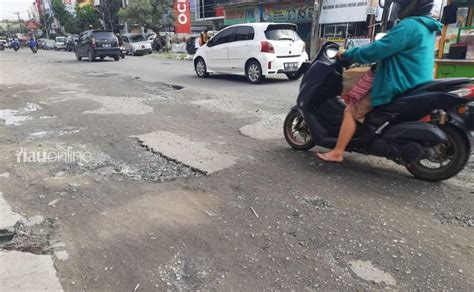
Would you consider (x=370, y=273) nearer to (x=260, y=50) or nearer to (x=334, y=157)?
(x=334, y=157)

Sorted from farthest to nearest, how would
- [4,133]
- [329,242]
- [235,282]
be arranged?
[4,133] < [329,242] < [235,282]

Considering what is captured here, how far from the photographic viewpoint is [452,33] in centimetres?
679

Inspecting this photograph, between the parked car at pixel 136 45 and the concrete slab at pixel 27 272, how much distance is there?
94.6 ft

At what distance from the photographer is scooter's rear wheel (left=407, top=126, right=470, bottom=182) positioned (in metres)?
3.65

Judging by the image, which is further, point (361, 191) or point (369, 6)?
point (369, 6)

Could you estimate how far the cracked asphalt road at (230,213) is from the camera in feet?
8.33

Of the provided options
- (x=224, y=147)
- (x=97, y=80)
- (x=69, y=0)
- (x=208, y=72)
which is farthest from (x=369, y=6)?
(x=69, y=0)

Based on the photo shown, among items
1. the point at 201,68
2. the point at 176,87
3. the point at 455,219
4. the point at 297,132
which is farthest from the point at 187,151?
the point at 201,68

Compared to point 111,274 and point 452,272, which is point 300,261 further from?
point 111,274

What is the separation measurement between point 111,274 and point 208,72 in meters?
11.2

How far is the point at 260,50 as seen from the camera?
11117 millimetres

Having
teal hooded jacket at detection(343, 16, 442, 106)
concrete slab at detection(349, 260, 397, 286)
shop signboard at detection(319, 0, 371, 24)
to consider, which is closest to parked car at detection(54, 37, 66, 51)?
shop signboard at detection(319, 0, 371, 24)

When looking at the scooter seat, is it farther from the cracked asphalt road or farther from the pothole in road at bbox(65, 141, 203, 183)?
the pothole in road at bbox(65, 141, 203, 183)

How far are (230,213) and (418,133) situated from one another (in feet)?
6.19
